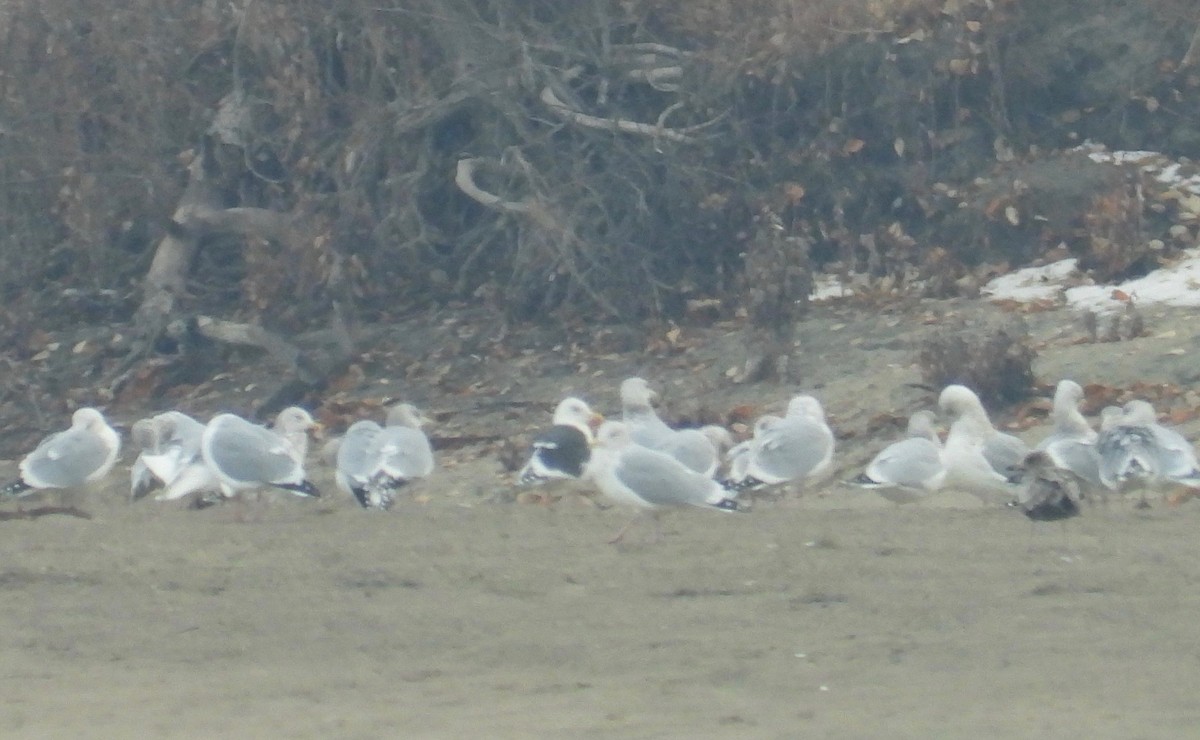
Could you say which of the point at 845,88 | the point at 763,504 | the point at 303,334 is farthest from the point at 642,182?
the point at 763,504

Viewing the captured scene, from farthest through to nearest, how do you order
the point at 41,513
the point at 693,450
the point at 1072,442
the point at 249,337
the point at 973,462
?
the point at 249,337, the point at 41,513, the point at 693,450, the point at 1072,442, the point at 973,462

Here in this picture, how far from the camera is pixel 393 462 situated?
34.4 ft

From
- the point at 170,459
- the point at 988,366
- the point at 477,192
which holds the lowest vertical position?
the point at 170,459

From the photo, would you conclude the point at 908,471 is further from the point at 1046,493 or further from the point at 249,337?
the point at 249,337

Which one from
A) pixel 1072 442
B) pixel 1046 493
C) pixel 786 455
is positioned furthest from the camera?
pixel 786 455

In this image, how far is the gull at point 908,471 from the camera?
969 centimetres

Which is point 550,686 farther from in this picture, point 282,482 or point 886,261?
point 886,261

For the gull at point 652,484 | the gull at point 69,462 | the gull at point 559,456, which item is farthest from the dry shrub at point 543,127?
the gull at point 652,484

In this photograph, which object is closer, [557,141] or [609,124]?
[609,124]

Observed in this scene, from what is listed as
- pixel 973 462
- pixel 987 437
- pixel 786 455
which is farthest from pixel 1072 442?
pixel 786 455

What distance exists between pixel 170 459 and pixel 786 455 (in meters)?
3.51

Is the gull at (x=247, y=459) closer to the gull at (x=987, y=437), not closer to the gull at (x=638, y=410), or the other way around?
the gull at (x=638, y=410)

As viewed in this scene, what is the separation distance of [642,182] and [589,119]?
0.70 metres

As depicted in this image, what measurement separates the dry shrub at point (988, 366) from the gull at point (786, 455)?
210 cm
